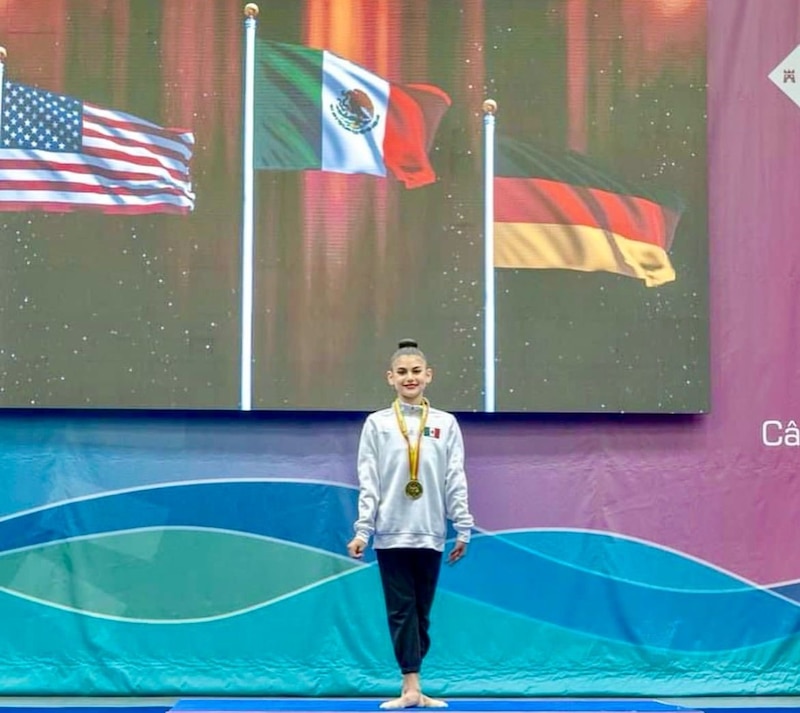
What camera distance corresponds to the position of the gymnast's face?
4707 millimetres

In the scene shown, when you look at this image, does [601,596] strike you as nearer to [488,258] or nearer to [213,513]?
[488,258]

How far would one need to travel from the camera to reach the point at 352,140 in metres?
5.56

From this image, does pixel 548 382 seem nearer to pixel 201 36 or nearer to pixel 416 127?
pixel 416 127

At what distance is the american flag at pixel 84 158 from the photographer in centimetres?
546

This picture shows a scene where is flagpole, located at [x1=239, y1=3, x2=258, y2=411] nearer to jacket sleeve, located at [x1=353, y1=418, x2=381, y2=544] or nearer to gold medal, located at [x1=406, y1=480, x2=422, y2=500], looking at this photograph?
jacket sleeve, located at [x1=353, y1=418, x2=381, y2=544]

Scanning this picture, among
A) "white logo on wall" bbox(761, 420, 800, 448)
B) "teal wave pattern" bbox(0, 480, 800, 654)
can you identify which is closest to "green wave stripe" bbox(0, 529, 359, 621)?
"teal wave pattern" bbox(0, 480, 800, 654)

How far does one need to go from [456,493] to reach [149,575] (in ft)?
5.18

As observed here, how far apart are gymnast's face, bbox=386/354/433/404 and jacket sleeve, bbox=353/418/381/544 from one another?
0.18 m

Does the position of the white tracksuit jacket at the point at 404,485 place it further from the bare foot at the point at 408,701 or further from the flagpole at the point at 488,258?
the flagpole at the point at 488,258

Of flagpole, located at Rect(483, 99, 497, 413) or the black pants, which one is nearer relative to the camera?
the black pants

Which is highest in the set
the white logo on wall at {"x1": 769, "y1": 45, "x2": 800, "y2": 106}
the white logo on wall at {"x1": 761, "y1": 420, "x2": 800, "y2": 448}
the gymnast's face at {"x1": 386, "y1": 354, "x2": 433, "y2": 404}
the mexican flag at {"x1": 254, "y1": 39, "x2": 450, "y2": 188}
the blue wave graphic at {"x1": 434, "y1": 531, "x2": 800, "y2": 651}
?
the white logo on wall at {"x1": 769, "y1": 45, "x2": 800, "y2": 106}

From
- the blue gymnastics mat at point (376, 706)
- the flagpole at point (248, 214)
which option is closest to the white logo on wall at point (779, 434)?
the blue gymnastics mat at point (376, 706)

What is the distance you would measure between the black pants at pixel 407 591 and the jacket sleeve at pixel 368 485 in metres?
0.13

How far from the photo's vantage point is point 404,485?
4613 millimetres
